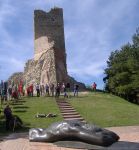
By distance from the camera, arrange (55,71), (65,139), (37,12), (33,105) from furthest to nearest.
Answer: (37,12) → (55,71) → (33,105) → (65,139)

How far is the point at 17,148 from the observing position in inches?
645

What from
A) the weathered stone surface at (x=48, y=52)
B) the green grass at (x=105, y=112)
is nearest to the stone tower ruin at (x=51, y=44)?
the weathered stone surface at (x=48, y=52)

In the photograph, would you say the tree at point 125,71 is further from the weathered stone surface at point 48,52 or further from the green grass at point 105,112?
the green grass at point 105,112

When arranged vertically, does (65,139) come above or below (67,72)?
below

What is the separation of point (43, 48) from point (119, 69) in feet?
34.2

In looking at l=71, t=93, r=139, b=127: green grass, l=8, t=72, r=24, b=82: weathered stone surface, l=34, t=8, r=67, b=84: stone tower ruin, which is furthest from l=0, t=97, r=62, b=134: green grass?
l=8, t=72, r=24, b=82: weathered stone surface

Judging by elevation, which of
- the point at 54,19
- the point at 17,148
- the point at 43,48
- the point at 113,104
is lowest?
the point at 17,148

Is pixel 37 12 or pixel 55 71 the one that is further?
pixel 37 12

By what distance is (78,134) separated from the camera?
610 inches

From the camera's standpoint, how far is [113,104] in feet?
125

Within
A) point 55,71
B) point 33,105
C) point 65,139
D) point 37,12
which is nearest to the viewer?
point 65,139

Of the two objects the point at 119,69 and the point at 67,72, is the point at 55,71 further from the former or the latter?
the point at 119,69

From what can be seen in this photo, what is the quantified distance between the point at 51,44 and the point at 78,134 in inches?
1622

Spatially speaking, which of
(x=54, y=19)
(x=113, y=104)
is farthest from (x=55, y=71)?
(x=113, y=104)
